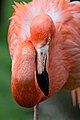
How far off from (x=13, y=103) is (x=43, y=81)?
42.2 inches

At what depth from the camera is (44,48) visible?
8.51 ft

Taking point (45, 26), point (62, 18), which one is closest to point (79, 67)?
point (62, 18)

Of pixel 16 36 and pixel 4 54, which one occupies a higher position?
pixel 16 36

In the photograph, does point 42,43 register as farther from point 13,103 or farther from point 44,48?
point 13,103

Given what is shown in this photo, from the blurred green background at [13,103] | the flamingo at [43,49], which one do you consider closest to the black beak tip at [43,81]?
the flamingo at [43,49]

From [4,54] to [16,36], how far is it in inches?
29.1

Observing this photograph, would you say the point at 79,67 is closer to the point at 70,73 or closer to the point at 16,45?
the point at 70,73

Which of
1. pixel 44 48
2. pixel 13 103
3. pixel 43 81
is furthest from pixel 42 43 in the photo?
pixel 13 103

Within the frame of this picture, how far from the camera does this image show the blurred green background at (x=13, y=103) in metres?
3.61

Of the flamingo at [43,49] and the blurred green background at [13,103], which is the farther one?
the blurred green background at [13,103]

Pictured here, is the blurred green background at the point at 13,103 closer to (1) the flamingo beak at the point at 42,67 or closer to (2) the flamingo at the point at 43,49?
(2) the flamingo at the point at 43,49

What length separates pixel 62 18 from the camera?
9.76ft

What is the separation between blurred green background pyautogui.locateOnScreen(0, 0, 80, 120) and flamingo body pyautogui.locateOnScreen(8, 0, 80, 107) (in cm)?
45

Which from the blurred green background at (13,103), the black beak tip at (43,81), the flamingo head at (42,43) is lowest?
the blurred green background at (13,103)
